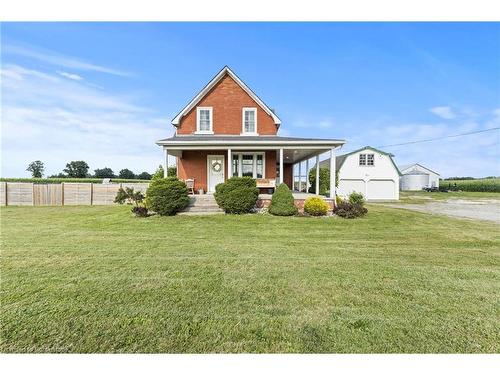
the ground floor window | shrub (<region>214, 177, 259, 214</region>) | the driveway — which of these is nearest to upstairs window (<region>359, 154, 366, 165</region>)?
the driveway

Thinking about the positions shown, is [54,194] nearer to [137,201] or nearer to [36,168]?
[137,201]

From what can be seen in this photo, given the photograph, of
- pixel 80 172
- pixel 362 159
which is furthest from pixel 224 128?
pixel 80 172

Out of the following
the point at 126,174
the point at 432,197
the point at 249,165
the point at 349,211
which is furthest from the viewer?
the point at 126,174

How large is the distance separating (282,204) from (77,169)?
239ft

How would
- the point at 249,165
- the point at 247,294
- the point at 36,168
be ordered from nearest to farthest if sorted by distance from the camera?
the point at 247,294 → the point at 249,165 → the point at 36,168

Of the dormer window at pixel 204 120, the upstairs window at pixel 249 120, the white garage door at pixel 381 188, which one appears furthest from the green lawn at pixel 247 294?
the white garage door at pixel 381 188

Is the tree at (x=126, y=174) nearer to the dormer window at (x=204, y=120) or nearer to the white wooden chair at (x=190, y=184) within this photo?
the dormer window at (x=204, y=120)

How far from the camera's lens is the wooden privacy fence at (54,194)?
20.6m

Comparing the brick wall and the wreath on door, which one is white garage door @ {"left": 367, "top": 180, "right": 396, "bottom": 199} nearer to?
the brick wall

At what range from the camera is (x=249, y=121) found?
59.7 ft

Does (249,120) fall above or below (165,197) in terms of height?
above

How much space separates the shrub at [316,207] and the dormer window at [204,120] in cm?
892

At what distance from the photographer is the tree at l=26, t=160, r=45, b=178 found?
63.7 meters
